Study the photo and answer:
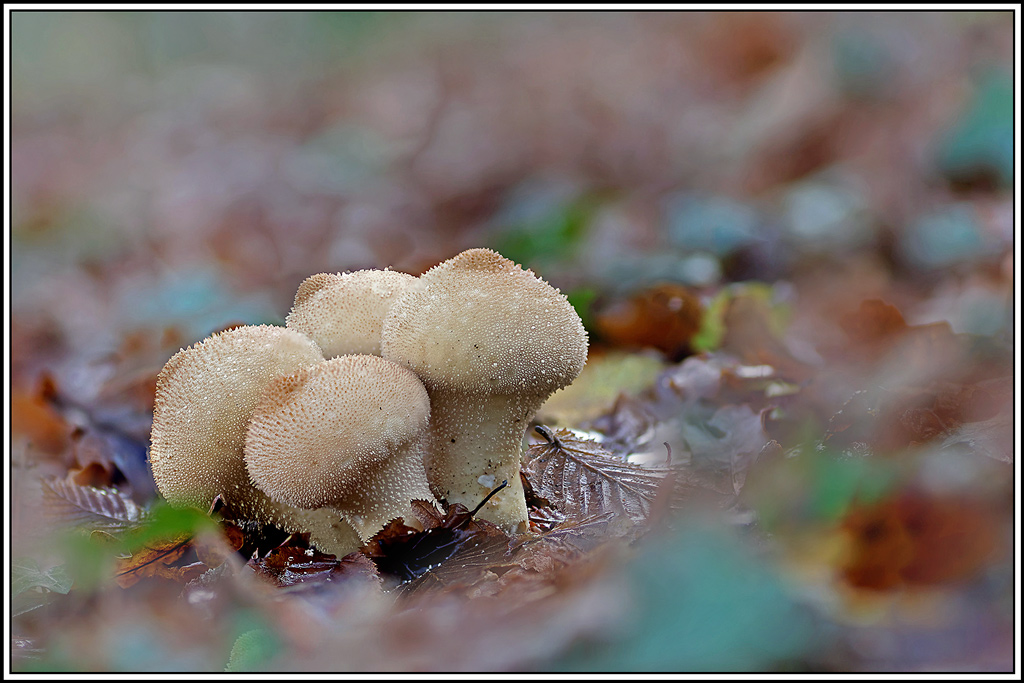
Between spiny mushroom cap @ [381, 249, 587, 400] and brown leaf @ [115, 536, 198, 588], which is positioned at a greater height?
spiny mushroom cap @ [381, 249, 587, 400]

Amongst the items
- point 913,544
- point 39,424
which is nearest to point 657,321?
point 39,424

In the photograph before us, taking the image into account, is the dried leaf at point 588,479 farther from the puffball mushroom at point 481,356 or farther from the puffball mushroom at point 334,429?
the puffball mushroom at point 334,429

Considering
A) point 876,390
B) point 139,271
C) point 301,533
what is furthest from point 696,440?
point 139,271

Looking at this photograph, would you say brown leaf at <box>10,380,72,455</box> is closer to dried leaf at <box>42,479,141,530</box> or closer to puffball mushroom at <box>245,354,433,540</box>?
dried leaf at <box>42,479,141,530</box>

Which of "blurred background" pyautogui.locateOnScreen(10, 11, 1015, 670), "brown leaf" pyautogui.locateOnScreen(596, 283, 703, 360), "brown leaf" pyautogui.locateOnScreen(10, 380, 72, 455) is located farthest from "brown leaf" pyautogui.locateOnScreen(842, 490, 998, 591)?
"brown leaf" pyautogui.locateOnScreen(10, 380, 72, 455)

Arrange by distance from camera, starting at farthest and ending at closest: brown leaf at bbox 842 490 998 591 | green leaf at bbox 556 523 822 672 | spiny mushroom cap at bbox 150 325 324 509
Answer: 1. spiny mushroom cap at bbox 150 325 324 509
2. brown leaf at bbox 842 490 998 591
3. green leaf at bbox 556 523 822 672

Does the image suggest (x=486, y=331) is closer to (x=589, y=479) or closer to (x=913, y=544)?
(x=589, y=479)

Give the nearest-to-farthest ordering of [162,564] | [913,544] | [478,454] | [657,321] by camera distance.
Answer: [913,544], [162,564], [478,454], [657,321]
